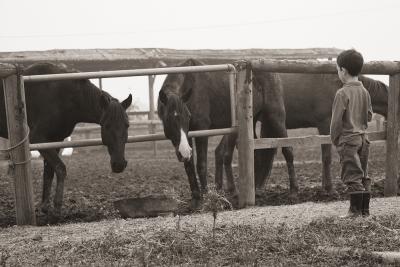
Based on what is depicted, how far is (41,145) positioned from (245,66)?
7.31ft

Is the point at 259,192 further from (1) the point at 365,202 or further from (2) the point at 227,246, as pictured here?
(2) the point at 227,246

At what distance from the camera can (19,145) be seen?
5.65 m

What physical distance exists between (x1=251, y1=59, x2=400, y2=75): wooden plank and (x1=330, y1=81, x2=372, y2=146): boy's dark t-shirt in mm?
1508

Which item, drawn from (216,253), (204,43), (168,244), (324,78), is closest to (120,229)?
(168,244)

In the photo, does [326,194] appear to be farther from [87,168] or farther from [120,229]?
[87,168]

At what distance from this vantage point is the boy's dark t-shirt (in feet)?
16.8

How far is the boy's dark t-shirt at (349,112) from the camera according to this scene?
5105 mm

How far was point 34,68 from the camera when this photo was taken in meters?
7.10

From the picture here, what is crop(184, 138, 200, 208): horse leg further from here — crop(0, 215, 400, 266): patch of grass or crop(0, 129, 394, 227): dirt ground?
crop(0, 215, 400, 266): patch of grass

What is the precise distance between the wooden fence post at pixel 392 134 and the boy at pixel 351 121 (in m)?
2.14

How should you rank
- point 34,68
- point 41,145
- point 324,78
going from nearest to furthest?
point 41,145 < point 34,68 < point 324,78

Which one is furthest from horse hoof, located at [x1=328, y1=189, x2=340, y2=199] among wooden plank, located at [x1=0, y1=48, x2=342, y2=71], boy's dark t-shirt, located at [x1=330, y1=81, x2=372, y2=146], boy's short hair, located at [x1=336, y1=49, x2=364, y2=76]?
wooden plank, located at [x1=0, y1=48, x2=342, y2=71]

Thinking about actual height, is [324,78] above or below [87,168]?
above

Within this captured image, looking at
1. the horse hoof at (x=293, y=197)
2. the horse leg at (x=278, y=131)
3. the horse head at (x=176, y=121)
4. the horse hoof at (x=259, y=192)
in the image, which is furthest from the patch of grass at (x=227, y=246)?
the horse leg at (x=278, y=131)
